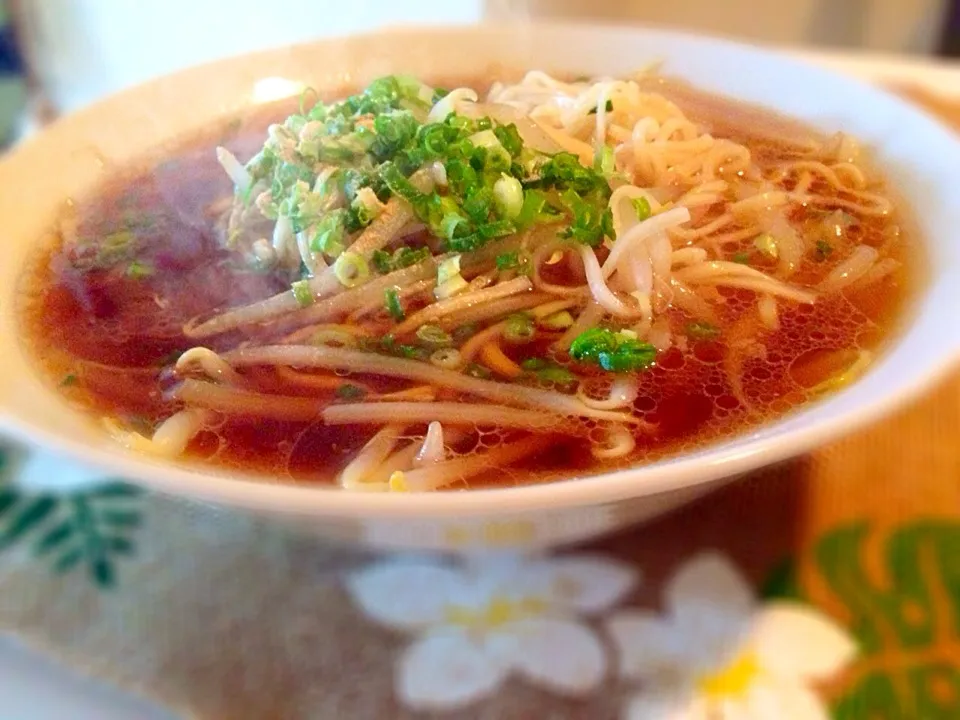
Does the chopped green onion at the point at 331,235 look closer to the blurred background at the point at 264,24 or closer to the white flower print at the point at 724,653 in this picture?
the white flower print at the point at 724,653

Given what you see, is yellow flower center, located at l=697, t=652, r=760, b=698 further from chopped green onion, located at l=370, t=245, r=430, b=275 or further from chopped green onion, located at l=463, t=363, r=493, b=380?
chopped green onion, located at l=370, t=245, r=430, b=275

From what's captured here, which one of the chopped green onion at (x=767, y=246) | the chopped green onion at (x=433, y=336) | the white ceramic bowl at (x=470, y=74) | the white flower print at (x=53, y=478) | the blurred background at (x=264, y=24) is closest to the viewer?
the white ceramic bowl at (x=470, y=74)

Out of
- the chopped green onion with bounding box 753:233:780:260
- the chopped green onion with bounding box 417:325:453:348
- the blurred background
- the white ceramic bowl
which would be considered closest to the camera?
the white ceramic bowl

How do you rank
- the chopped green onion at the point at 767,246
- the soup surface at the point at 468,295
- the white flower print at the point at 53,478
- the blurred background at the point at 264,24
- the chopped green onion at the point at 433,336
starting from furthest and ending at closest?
the blurred background at the point at 264,24, the white flower print at the point at 53,478, the chopped green onion at the point at 767,246, the chopped green onion at the point at 433,336, the soup surface at the point at 468,295

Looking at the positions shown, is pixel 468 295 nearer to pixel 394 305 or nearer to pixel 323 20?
pixel 394 305

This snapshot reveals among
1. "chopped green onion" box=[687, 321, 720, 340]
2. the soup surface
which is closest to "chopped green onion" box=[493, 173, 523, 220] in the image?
the soup surface

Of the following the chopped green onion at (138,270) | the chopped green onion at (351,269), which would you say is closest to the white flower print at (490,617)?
the chopped green onion at (351,269)
